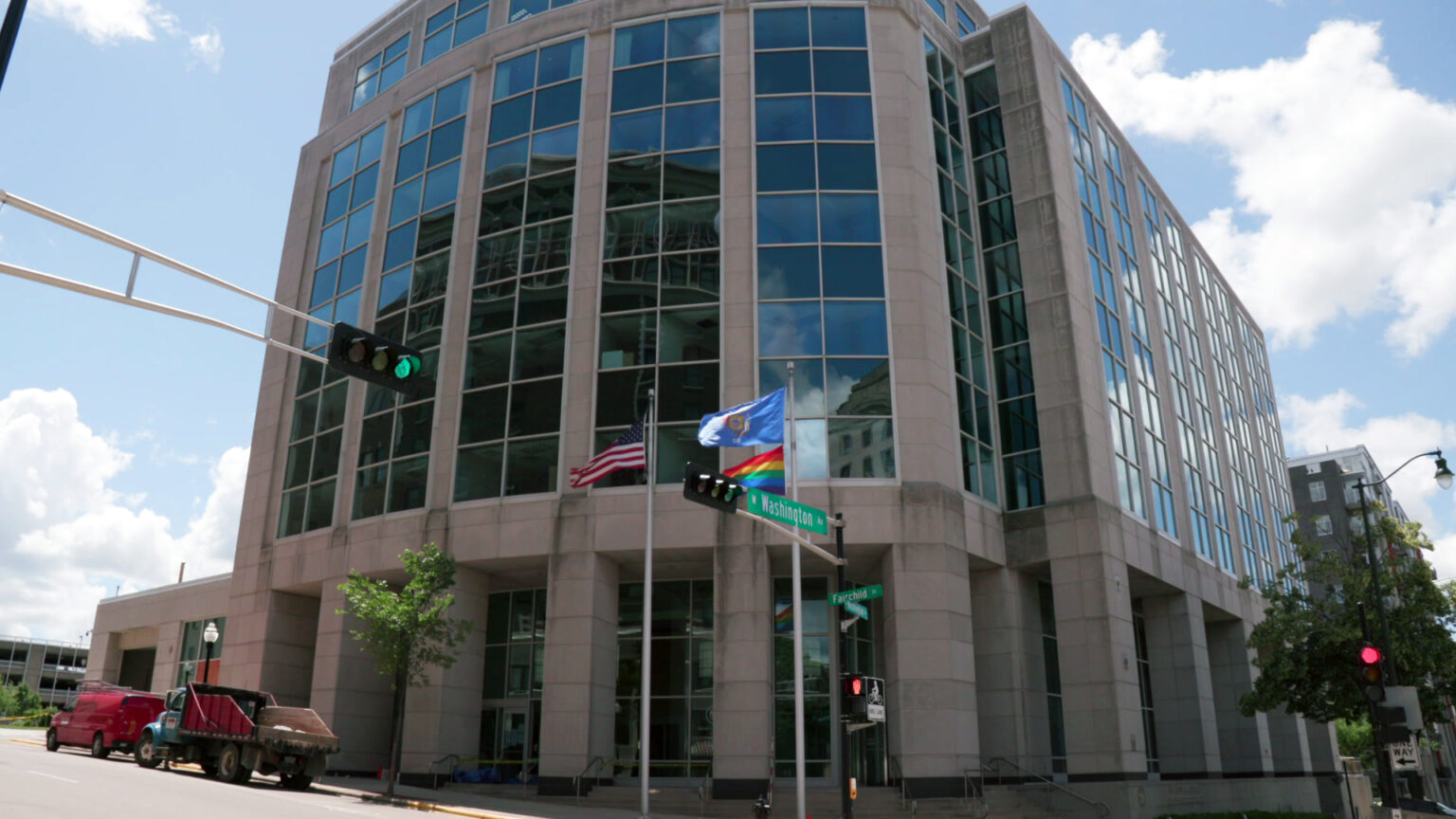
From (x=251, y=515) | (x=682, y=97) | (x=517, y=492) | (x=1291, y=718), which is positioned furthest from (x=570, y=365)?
(x=1291, y=718)

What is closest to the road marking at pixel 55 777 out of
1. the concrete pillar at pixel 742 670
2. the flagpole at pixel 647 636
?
the flagpole at pixel 647 636

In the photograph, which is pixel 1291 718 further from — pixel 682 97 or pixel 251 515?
pixel 251 515

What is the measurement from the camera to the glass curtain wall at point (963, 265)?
116 feet

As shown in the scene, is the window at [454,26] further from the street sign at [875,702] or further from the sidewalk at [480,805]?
the street sign at [875,702]

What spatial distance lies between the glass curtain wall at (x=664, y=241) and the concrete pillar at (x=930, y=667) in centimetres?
734

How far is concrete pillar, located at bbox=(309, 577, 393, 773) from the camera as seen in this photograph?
35312 mm

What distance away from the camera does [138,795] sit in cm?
1956

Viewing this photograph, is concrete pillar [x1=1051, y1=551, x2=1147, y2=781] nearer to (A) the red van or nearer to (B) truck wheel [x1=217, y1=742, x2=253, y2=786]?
(B) truck wheel [x1=217, y1=742, x2=253, y2=786]

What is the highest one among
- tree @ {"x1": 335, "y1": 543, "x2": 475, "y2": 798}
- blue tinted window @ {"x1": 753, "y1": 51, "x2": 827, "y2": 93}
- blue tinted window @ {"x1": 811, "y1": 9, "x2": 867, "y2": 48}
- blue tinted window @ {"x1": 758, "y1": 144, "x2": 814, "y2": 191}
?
blue tinted window @ {"x1": 811, "y1": 9, "x2": 867, "y2": 48}

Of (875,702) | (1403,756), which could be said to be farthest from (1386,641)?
(875,702)

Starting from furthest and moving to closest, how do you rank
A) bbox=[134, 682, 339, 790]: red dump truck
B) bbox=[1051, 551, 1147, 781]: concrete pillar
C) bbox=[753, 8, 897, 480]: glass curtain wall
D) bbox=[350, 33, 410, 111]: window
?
bbox=[350, 33, 410, 111]: window, bbox=[753, 8, 897, 480]: glass curtain wall, bbox=[1051, 551, 1147, 781]: concrete pillar, bbox=[134, 682, 339, 790]: red dump truck

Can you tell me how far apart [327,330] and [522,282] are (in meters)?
11.9

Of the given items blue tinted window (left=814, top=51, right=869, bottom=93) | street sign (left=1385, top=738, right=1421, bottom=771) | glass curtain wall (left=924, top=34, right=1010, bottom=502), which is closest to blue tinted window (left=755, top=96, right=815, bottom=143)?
blue tinted window (left=814, top=51, right=869, bottom=93)

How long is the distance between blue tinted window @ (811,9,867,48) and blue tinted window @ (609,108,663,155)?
21.1ft
